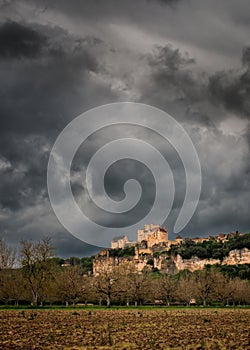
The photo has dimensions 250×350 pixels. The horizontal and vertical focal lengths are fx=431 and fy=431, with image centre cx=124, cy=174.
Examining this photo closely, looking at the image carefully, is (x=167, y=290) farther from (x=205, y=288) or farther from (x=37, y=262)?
(x=37, y=262)

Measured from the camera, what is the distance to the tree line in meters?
94.6

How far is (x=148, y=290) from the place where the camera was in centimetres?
12438

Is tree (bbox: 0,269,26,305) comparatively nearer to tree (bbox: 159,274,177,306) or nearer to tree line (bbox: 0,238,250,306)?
tree line (bbox: 0,238,250,306)

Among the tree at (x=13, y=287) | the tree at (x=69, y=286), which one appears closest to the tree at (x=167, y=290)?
the tree at (x=69, y=286)

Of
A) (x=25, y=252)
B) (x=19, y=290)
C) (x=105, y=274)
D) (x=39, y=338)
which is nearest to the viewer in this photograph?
(x=39, y=338)

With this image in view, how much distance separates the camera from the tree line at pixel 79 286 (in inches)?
3725

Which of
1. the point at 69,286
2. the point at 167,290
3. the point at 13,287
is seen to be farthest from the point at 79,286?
the point at 167,290

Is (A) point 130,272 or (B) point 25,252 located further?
(A) point 130,272

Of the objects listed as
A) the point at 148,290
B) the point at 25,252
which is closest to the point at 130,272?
the point at 148,290

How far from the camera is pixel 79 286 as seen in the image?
113 meters

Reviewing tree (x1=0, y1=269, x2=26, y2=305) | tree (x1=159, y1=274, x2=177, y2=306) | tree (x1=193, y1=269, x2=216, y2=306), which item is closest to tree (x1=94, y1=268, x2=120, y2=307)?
tree (x1=159, y1=274, x2=177, y2=306)

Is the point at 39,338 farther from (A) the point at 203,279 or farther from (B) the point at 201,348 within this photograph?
(A) the point at 203,279

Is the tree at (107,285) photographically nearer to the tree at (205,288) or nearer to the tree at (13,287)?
the tree at (13,287)

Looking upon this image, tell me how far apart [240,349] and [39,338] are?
462 inches
